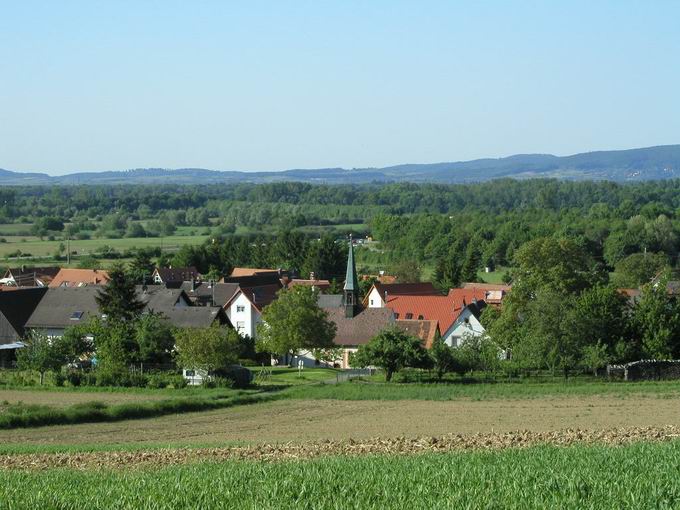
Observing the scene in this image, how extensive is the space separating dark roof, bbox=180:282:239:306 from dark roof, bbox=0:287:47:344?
10518 millimetres

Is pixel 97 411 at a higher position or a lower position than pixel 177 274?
higher

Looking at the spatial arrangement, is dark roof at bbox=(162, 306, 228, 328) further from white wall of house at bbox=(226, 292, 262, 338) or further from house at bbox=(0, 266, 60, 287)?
house at bbox=(0, 266, 60, 287)

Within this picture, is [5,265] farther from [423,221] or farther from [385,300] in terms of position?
[385,300]

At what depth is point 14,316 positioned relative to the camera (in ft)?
200

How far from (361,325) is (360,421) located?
2315 centimetres

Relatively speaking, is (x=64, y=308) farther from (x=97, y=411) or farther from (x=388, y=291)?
(x=97, y=411)

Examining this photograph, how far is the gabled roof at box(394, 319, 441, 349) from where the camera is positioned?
57406 mm

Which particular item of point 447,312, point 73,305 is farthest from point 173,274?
point 447,312

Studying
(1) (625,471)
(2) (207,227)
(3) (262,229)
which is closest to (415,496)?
(1) (625,471)

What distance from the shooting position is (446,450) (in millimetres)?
22125

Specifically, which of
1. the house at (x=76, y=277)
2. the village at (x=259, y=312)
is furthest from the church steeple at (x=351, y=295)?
the house at (x=76, y=277)

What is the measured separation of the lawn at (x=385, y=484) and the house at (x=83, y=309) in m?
39.3

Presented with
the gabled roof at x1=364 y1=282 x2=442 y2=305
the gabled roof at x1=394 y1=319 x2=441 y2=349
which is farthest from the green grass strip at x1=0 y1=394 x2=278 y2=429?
the gabled roof at x1=364 y1=282 x2=442 y2=305

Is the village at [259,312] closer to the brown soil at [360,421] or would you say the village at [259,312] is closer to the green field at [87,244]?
the brown soil at [360,421]
